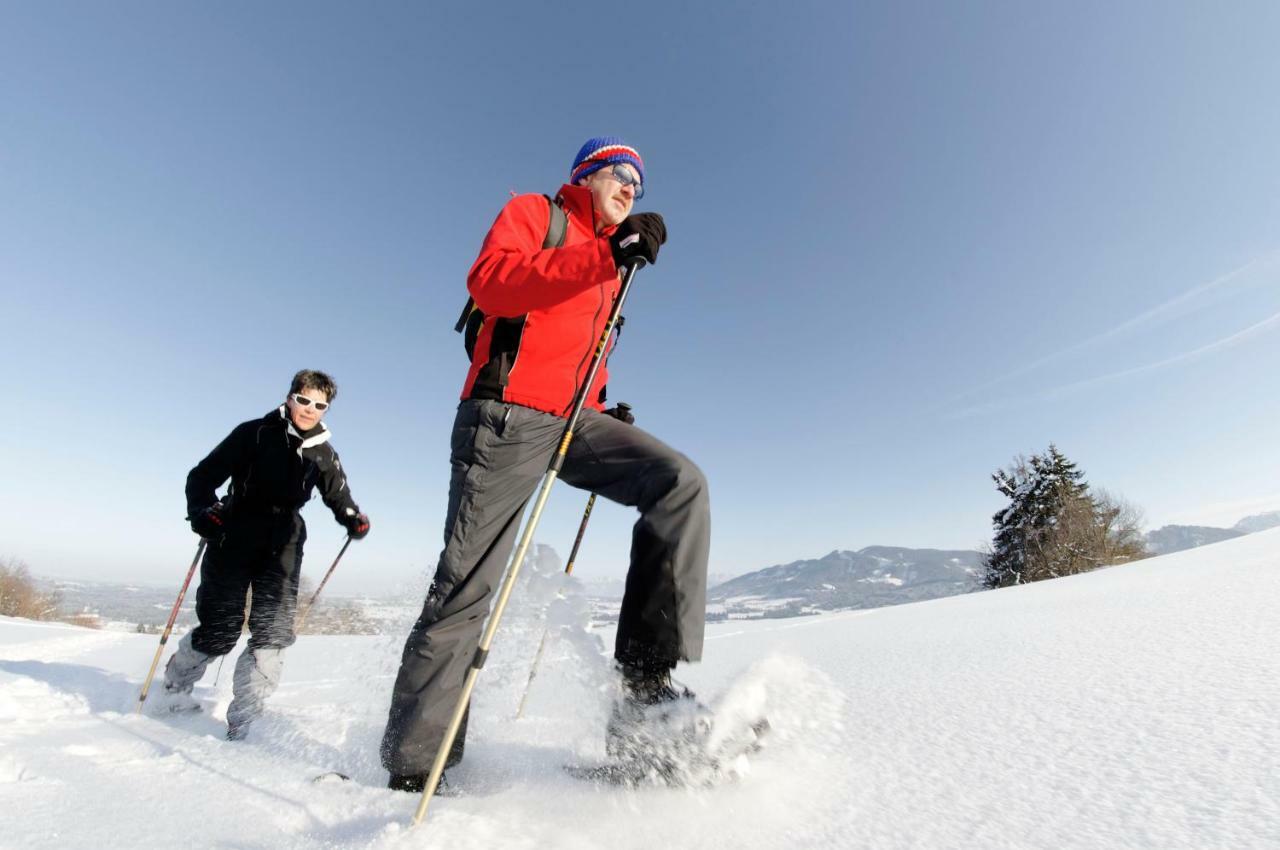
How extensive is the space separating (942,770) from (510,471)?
1.78 metres

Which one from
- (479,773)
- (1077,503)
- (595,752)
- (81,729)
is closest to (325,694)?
(81,729)

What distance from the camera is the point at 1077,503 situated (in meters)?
32.1

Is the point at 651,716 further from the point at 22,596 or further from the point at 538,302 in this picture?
the point at 22,596

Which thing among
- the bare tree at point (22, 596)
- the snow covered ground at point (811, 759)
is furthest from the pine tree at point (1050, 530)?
the bare tree at point (22, 596)

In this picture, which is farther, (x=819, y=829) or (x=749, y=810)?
(x=749, y=810)

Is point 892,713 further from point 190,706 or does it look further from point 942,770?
point 190,706

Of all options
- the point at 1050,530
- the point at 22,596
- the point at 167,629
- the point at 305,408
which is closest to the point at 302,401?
the point at 305,408

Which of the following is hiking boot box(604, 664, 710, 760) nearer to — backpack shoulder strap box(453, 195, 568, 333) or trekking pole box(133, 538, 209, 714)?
backpack shoulder strap box(453, 195, 568, 333)

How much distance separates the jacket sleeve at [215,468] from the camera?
3561 millimetres

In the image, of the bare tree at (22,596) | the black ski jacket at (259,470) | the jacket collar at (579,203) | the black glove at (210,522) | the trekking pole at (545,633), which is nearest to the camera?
the jacket collar at (579,203)

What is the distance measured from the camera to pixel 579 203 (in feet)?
8.80

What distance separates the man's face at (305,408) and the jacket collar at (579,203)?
2362 mm

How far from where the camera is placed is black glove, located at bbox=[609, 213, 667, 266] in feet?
6.81

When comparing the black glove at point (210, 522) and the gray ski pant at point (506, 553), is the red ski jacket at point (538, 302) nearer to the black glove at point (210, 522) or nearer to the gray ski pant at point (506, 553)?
the gray ski pant at point (506, 553)
